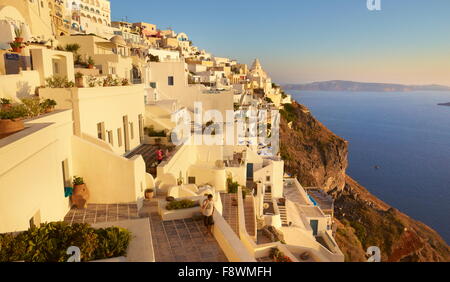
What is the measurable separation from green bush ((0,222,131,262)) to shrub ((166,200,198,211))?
10.8 ft

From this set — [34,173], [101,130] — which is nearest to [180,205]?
[34,173]

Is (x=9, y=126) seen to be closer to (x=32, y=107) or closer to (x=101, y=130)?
(x=32, y=107)

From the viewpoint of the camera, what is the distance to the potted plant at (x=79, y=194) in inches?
364

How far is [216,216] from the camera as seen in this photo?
27.0ft

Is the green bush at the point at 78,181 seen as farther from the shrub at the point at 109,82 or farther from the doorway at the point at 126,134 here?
the doorway at the point at 126,134

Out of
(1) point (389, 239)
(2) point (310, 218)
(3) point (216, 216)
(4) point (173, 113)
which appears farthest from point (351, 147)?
(3) point (216, 216)

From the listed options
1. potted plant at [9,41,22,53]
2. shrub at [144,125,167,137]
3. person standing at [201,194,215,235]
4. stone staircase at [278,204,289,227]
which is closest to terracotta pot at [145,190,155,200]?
person standing at [201,194,215,235]

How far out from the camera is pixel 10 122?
6.45m

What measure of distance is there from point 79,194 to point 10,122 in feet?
11.6

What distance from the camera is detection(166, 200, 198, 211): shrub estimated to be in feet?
29.3

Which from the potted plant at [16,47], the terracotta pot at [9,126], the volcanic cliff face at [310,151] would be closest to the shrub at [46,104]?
the terracotta pot at [9,126]

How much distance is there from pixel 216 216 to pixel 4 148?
5.20 m

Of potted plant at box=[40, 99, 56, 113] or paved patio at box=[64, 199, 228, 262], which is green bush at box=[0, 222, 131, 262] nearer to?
paved patio at box=[64, 199, 228, 262]
